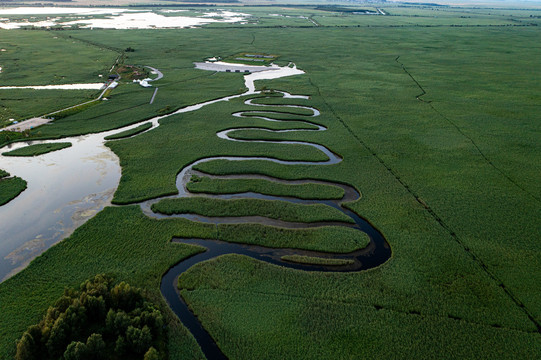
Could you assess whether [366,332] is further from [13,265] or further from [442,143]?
[442,143]

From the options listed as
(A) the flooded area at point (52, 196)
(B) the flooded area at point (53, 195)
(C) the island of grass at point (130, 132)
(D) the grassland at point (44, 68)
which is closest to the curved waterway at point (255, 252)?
(B) the flooded area at point (53, 195)

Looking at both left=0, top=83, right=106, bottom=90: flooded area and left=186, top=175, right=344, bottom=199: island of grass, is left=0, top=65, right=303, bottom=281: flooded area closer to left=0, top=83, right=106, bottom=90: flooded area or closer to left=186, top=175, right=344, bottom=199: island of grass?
left=186, top=175, right=344, bottom=199: island of grass

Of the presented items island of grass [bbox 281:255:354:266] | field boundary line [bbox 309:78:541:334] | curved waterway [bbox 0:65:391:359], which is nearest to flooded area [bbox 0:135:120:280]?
curved waterway [bbox 0:65:391:359]

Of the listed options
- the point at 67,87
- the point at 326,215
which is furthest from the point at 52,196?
the point at 67,87

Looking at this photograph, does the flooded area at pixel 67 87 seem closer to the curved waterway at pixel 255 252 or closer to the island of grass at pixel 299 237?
the curved waterway at pixel 255 252

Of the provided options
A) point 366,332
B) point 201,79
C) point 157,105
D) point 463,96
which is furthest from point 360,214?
point 201,79

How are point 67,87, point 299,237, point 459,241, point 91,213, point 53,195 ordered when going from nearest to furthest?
point 459,241
point 299,237
point 91,213
point 53,195
point 67,87

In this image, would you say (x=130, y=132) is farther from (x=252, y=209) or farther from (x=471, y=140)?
(x=471, y=140)
